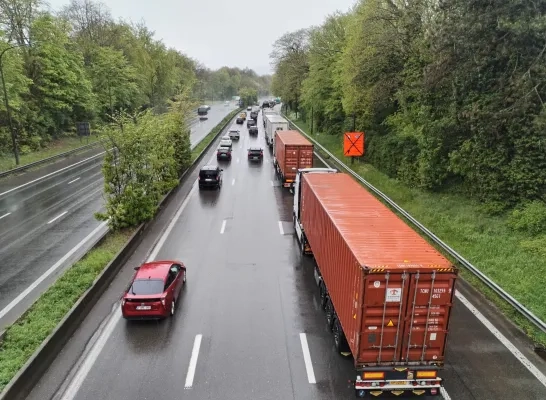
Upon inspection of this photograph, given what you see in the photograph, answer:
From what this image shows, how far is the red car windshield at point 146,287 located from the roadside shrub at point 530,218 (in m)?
13.7

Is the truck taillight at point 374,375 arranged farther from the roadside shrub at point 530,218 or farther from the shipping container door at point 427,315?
the roadside shrub at point 530,218

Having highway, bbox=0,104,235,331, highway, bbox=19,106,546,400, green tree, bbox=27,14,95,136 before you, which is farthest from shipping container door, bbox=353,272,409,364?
green tree, bbox=27,14,95,136

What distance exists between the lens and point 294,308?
42.6 ft

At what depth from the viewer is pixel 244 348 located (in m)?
10.9

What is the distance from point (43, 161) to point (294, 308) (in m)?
35.7

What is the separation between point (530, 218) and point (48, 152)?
148 ft

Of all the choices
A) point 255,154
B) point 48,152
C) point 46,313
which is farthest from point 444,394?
point 48,152

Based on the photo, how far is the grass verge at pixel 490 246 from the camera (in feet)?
40.5

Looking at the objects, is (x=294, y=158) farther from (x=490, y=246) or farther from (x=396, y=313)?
(x=396, y=313)

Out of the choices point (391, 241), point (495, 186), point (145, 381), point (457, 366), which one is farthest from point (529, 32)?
point (145, 381)

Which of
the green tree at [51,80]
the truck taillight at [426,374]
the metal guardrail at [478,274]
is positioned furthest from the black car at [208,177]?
the green tree at [51,80]

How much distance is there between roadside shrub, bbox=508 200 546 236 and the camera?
15758 millimetres

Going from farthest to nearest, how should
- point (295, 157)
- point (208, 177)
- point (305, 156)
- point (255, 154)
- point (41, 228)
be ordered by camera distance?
point (255, 154)
point (208, 177)
point (305, 156)
point (295, 157)
point (41, 228)

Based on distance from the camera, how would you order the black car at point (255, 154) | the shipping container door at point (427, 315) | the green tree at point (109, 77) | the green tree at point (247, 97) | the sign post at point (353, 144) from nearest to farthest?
the shipping container door at point (427, 315), the sign post at point (353, 144), the black car at point (255, 154), the green tree at point (109, 77), the green tree at point (247, 97)
